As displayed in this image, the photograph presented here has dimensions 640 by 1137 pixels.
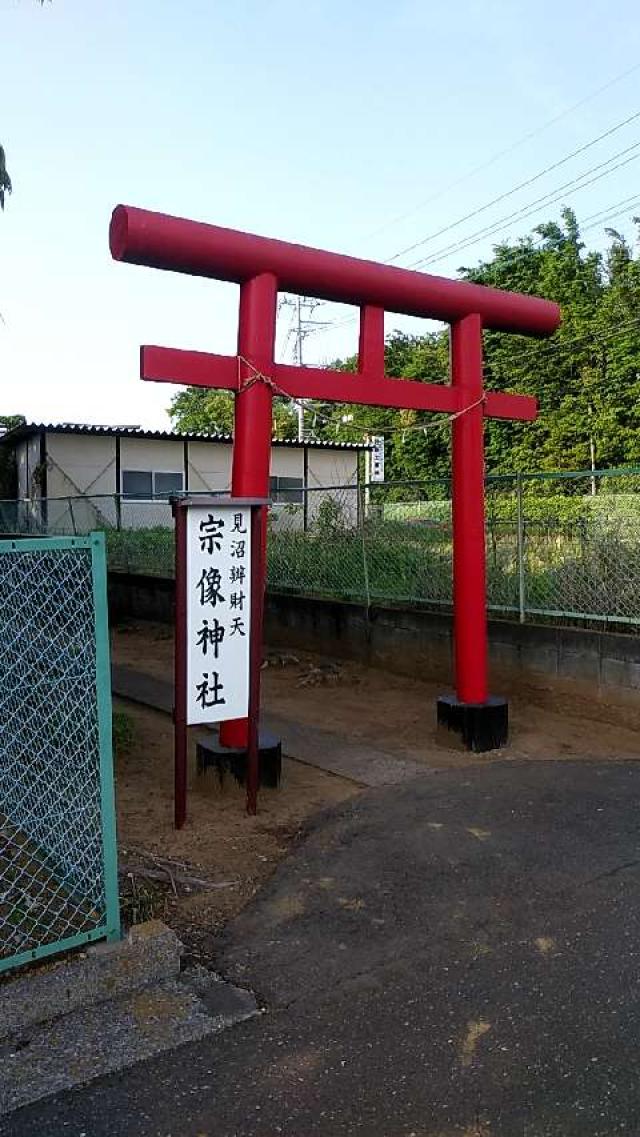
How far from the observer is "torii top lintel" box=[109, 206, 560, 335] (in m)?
4.44

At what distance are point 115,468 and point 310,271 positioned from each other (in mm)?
14282

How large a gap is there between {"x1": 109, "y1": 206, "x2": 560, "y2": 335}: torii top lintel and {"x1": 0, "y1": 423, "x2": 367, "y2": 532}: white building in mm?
10276

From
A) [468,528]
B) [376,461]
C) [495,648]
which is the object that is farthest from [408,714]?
[376,461]

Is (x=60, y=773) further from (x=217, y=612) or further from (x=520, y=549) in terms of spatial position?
(x=520, y=549)

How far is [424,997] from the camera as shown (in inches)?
107

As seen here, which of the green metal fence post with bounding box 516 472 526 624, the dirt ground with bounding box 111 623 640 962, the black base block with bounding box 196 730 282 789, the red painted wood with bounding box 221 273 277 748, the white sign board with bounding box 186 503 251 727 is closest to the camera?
the dirt ground with bounding box 111 623 640 962

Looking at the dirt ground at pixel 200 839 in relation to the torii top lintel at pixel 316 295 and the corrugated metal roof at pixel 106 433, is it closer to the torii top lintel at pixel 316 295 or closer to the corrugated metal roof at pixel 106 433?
the torii top lintel at pixel 316 295

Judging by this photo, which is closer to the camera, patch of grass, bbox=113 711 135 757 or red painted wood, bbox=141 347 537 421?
red painted wood, bbox=141 347 537 421

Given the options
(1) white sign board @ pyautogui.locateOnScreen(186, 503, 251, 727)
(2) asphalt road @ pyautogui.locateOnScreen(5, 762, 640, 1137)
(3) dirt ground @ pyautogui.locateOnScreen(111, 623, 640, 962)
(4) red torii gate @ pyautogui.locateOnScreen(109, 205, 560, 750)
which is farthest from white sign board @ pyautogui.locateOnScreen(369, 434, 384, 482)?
(2) asphalt road @ pyautogui.locateOnScreen(5, 762, 640, 1137)

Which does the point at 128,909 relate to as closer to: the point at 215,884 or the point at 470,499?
the point at 215,884

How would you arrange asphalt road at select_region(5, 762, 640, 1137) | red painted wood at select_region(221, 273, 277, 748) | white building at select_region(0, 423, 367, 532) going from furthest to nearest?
white building at select_region(0, 423, 367, 532) < red painted wood at select_region(221, 273, 277, 748) < asphalt road at select_region(5, 762, 640, 1137)

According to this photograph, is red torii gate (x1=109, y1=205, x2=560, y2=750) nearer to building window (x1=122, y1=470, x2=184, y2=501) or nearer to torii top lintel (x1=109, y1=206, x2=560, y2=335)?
torii top lintel (x1=109, y1=206, x2=560, y2=335)

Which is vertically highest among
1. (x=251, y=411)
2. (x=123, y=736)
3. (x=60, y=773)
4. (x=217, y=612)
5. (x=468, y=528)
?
(x=251, y=411)

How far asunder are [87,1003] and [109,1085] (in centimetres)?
40
